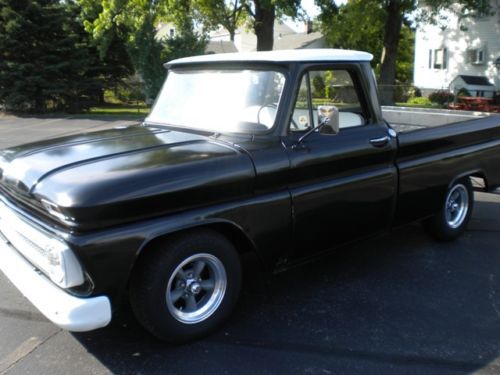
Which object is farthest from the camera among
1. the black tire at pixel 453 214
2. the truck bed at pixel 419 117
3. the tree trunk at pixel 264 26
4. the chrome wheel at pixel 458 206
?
the tree trunk at pixel 264 26

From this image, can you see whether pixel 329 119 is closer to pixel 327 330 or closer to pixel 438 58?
pixel 327 330

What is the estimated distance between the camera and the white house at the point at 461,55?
28156 millimetres

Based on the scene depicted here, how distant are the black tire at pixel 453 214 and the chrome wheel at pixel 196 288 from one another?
2.61 meters

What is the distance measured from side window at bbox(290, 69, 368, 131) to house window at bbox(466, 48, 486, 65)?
2833cm

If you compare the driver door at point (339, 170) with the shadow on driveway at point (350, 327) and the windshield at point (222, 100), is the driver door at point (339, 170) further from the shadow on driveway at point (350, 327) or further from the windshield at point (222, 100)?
the shadow on driveway at point (350, 327)

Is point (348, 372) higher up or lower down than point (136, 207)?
lower down

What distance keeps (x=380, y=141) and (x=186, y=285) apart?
196cm

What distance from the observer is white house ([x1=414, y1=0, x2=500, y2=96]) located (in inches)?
1109

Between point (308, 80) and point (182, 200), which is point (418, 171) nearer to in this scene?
point (308, 80)

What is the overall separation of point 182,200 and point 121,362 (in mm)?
1049

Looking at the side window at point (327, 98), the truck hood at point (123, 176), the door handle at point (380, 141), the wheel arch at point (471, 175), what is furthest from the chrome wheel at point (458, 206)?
the truck hood at point (123, 176)

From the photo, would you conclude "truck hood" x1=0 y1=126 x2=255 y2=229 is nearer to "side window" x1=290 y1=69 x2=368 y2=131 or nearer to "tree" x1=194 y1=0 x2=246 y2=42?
"side window" x1=290 y1=69 x2=368 y2=131

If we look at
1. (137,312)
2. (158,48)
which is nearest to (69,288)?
(137,312)

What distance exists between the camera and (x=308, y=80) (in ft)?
12.2
